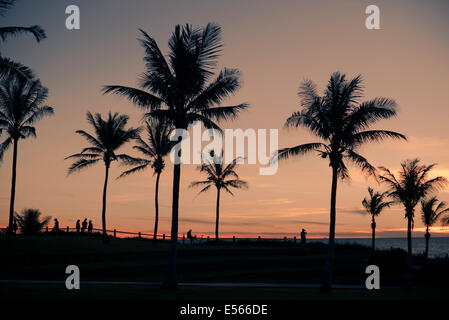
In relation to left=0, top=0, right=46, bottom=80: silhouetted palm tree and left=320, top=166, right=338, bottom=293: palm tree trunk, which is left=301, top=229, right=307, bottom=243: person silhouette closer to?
left=320, top=166, right=338, bottom=293: palm tree trunk

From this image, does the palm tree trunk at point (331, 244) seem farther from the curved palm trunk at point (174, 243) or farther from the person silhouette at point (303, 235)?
the person silhouette at point (303, 235)

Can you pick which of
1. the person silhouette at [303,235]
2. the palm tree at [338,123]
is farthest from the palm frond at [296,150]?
the person silhouette at [303,235]

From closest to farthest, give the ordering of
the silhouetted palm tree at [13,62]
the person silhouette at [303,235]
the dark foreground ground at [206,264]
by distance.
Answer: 1. the silhouetted palm tree at [13,62]
2. the dark foreground ground at [206,264]
3. the person silhouette at [303,235]

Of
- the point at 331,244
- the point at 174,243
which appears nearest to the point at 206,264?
the point at 331,244

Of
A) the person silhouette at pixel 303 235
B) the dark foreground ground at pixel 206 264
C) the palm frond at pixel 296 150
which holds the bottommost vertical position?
the dark foreground ground at pixel 206 264

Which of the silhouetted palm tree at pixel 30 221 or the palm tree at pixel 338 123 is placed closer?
the palm tree at pixel 338 123

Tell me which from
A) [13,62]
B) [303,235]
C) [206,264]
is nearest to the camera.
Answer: [13,62]

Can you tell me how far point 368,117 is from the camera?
24609 mm

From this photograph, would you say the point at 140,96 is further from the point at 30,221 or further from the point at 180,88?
the point at 30,221
